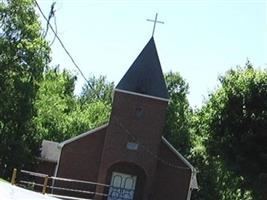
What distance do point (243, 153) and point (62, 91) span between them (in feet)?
144

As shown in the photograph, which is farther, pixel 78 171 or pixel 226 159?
pixel 78 171

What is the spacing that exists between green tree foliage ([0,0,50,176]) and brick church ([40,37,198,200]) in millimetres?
11550

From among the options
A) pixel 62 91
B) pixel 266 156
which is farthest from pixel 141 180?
pixel 62 91

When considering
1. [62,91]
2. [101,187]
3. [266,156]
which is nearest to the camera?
[266,156]

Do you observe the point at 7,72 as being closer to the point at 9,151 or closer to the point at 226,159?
the point at 9,151

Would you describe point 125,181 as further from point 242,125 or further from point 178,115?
point 178,115

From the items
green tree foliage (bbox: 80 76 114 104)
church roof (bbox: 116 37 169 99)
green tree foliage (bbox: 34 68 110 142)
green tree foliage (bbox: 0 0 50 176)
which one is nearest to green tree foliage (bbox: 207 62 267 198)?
church roof (bbox: 116 37 169 99)

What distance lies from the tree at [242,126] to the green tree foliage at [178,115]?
32071 mm

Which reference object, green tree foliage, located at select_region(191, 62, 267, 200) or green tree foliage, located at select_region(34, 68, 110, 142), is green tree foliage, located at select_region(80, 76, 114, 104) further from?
green tree foliage, located at select_region(191, 62, 267, 200)

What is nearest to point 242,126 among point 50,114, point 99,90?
point 50,114

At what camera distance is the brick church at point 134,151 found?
39594 millimetres

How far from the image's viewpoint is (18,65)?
5141cm

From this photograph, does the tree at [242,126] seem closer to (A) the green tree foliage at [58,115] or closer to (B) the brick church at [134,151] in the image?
(B) the brick church at [134,151]

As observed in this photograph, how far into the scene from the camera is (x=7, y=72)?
168 ft
